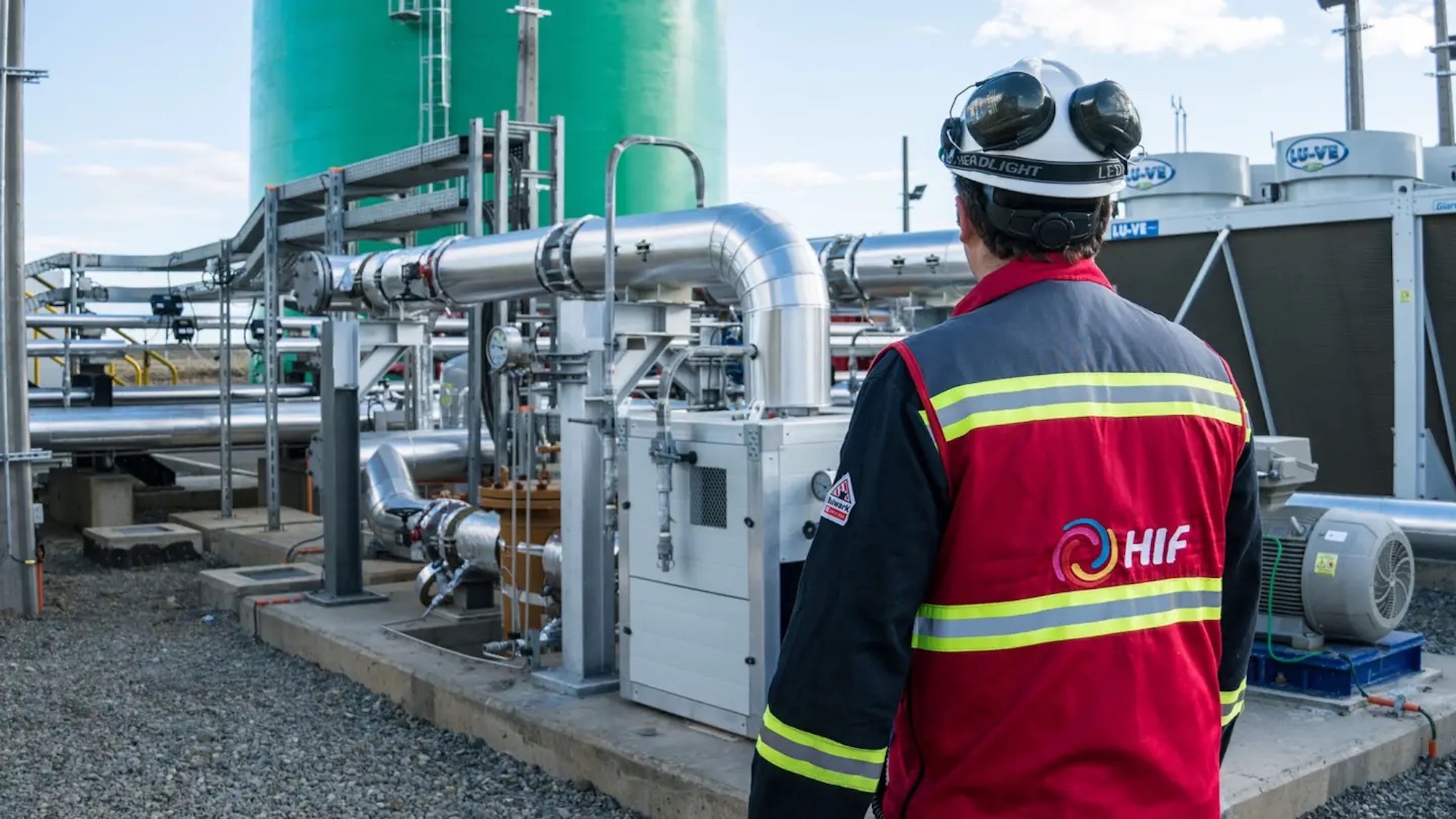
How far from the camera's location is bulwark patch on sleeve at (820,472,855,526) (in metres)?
1.80

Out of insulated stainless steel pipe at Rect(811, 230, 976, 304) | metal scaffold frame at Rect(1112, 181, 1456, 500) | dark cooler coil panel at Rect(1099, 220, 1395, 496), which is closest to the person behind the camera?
insulated stainless steel pipe at Rect(811, 230, 976, 304)

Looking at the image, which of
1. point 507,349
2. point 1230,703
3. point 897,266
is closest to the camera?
point 1230,703

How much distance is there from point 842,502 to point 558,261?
508cm

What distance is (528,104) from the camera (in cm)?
1324

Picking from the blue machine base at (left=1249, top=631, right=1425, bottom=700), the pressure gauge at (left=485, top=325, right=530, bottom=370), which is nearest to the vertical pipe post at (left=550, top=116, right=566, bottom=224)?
the pressure gauge at (left=485, top=325, right=530, bottom=370)

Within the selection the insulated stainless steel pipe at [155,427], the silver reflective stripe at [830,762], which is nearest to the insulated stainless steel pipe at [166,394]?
the insulated stainless steel pipe at [155,427]

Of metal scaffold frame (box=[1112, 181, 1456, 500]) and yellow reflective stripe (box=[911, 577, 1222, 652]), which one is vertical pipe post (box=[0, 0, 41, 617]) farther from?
metal scaffold frame (box=[1112, 181, 1456, 500])

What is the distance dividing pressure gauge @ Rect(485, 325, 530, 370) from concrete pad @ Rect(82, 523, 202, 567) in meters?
6.36

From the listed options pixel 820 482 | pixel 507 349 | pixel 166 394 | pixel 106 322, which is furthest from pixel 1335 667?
pixel 106 322

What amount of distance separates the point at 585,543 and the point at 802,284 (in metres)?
1.42

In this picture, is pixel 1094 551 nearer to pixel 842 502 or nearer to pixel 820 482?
pixel 842 502

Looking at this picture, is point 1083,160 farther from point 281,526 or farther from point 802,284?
point 281,526

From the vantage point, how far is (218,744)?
19.6 feet

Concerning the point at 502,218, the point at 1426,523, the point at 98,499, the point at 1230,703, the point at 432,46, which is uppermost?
the point at 432,46
